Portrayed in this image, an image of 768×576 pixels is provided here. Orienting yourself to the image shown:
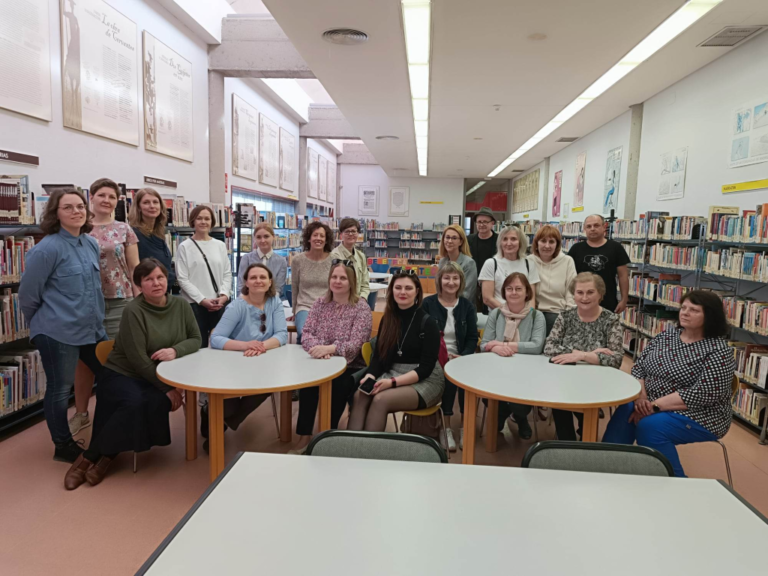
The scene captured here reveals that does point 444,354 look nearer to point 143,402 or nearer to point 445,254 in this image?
point 445,254

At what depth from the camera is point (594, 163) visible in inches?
343

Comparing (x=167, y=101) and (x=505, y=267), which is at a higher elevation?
(x=167, y=101)

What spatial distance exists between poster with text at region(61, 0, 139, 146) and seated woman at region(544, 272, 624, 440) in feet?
15.0

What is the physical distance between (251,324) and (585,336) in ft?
7.40

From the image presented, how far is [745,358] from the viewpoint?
3984 millimetres

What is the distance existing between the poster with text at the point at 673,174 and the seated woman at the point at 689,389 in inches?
154

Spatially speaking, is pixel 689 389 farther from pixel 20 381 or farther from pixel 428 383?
pixel 20 381

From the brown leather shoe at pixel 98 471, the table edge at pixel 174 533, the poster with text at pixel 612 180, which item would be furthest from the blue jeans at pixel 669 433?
the poster with text at pixel 612 180

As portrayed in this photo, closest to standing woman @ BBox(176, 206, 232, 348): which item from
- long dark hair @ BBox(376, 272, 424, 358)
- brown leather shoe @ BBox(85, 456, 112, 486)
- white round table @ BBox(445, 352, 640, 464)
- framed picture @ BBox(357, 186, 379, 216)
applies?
brown leather shoe @ BBox(85, 456, 112, 486)

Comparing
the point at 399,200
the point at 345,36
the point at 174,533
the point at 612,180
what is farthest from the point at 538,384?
the point at 399,200

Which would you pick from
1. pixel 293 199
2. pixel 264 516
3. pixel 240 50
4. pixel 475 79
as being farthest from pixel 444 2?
pixel 293 199

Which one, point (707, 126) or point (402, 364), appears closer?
point (402, 364)

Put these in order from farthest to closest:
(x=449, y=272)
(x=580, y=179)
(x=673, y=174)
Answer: (x=580, y=179), (x=673, y=174), (x=449, y=272)

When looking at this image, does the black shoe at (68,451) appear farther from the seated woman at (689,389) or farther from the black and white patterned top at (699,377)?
the black and white patterned top at (699,377)
